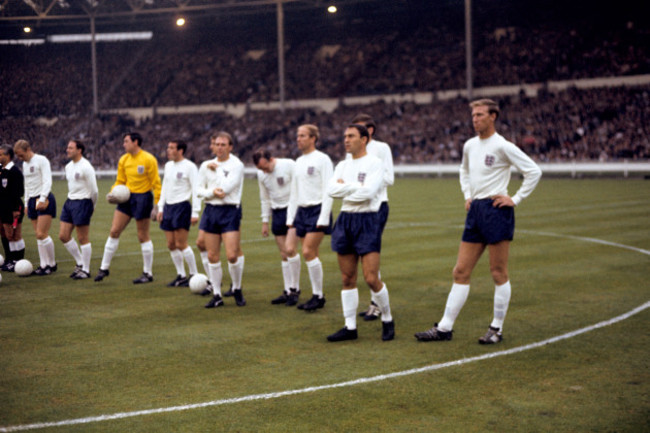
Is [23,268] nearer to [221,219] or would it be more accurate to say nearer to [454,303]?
[221,219]

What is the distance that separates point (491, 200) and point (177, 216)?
5.37 meters

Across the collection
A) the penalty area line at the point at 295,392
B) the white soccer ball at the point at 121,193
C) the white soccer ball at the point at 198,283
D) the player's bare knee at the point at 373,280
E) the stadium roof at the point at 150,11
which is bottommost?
the penalty area line at the point at 295,392

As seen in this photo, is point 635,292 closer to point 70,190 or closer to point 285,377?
point 285,377

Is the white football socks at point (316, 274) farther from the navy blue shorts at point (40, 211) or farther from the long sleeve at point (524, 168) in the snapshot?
the navy blue shorts at point (40, 211)

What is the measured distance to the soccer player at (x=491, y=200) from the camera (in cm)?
734

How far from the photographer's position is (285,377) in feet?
21.6

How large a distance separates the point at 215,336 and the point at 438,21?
5049 centimetres

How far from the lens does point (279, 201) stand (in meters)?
10.2

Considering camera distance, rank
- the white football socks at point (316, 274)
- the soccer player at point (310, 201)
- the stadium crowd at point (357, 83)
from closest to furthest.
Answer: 1. the soccer player at point (310, 201)
2. the white football socks at point (316, 274)
3. the stadium crowd at point (357, 83)

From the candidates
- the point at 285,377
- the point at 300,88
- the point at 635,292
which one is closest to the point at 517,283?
the point at 635,292

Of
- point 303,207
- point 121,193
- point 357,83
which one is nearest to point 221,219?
point 303,207

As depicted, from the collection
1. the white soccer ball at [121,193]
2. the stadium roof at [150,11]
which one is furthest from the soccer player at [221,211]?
the stadium roof at [150,11]

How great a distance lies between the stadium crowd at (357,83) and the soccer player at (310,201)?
32225 millimetres

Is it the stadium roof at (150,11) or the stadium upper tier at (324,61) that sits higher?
the stadium roof at (150,11)
